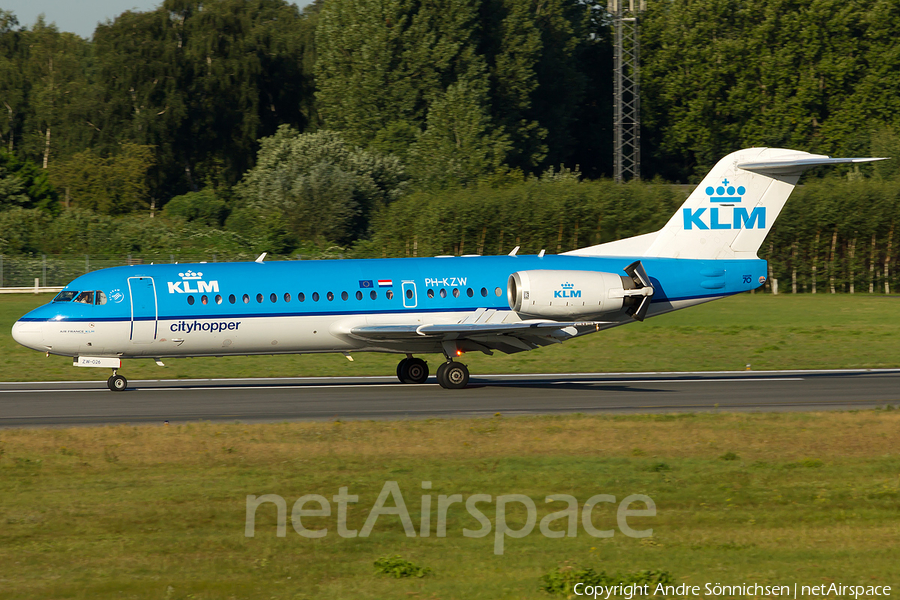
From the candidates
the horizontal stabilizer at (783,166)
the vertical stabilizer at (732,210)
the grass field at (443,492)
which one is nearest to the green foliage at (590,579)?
the grass field at (443,492)

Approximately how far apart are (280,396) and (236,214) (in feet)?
152

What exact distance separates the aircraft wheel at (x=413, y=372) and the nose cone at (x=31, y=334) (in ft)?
28.4

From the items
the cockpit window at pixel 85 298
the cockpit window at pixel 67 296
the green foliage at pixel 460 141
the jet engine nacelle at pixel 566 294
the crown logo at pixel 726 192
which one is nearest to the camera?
the cockpit window at pixel 85 298

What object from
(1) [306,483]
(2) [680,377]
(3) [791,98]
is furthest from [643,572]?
(3) [791,98]

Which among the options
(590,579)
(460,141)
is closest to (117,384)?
(590,579)

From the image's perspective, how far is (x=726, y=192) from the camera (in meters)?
27.4

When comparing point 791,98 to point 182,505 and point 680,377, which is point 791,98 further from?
point 182,505

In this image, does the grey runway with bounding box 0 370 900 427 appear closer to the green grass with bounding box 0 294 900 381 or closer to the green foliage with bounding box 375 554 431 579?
the green grass with bounding box 0 294 900 381

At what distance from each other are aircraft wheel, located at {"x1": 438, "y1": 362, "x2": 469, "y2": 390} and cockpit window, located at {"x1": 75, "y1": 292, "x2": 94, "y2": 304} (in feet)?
27.4

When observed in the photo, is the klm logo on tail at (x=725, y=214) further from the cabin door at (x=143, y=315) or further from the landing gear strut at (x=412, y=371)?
the cabin door at (x=143, y=315)

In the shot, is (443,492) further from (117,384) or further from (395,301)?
(117,384)

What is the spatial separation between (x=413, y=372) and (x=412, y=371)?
0.12 feet

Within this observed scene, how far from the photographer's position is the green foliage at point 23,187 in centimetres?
6944

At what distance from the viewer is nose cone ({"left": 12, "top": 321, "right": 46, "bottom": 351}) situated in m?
24.1
